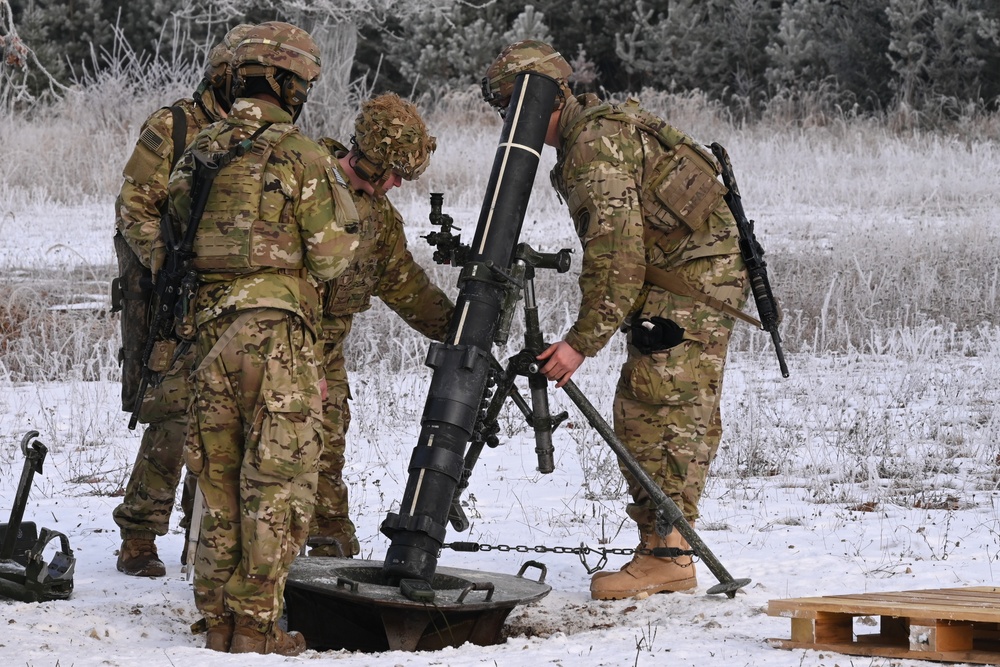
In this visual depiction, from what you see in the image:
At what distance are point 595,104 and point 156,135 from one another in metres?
1.86

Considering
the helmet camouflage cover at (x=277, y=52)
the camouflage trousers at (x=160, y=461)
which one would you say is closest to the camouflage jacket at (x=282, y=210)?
the helmet camouflage cover at (x=277, y=52)

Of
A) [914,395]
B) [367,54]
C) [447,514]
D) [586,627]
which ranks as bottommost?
[586,627]

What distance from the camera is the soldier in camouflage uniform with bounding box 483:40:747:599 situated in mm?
5133

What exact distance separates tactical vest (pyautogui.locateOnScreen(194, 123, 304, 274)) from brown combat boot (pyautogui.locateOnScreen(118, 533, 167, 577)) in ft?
6.17

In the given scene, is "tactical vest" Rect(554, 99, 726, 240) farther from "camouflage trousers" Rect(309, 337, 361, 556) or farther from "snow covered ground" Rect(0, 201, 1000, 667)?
"snow covered ground" Rect(0, 201, 1000, 667)

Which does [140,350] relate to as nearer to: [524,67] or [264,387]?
[264,387]

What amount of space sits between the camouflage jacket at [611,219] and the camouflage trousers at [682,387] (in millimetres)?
106

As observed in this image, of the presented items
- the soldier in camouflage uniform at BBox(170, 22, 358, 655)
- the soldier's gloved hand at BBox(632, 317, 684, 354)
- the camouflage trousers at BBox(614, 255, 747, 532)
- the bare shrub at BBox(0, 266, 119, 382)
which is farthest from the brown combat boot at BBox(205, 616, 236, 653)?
the bare shrub at BBox(0, 266, 119, 382)

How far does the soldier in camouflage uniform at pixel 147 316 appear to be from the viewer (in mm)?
5496

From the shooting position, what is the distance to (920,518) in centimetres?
651

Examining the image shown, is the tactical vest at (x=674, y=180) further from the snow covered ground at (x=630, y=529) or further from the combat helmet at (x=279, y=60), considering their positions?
the snow covered ground at (x=630, y=529)

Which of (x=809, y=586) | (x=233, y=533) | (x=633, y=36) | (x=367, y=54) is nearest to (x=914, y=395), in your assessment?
(x=809, y=586)

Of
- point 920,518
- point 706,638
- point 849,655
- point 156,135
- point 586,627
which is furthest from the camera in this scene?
point 920,518

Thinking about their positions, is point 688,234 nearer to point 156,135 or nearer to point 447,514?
point 447,514
